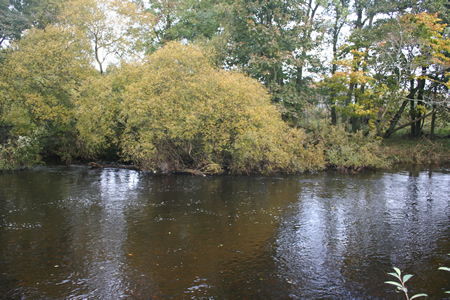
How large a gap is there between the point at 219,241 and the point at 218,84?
14.0m

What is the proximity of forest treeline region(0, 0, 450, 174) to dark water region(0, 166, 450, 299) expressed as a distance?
210 inches

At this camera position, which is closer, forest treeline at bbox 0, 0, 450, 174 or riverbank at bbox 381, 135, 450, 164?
forest treeline at bbox 0, 0, 450, 174

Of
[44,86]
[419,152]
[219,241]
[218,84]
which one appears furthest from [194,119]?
[419,152]

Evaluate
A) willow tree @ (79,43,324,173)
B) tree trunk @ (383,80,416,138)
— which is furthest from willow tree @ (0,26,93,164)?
tree trunk @ (383,80,416,138)

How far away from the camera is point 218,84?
Answer: 75.8 ft

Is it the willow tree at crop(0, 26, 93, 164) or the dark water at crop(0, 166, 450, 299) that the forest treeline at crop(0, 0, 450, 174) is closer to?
the willow tree at crop(0, 26, 93, 164)

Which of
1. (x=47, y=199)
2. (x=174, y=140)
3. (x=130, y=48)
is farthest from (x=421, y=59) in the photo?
(x=47, y=199)

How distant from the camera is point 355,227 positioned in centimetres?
1280

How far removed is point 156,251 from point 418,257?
7.74m

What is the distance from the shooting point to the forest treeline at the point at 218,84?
23.4 m

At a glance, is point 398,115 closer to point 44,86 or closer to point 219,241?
point 219,241

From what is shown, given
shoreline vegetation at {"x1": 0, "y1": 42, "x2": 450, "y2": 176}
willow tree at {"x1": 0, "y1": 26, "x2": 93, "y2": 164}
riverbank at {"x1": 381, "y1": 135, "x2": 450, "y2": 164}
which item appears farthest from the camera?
riverbank at {"x1": 381, "y1": 135, "x2": 450, "y2": 164}

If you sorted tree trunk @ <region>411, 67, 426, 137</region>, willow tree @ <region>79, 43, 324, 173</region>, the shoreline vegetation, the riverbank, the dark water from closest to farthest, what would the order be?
the dark water
willow tree @ <region>79, 43, 324, 173</region>
the shoreline vegetation
the riverbank
tree trunk @ <region>411, 67, 426, 137</region>

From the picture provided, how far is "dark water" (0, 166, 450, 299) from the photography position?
27.0 ft
